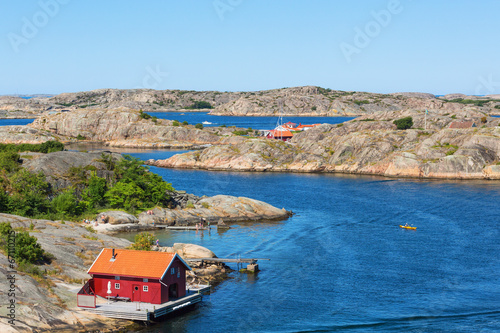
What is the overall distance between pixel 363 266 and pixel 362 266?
0.37 feet

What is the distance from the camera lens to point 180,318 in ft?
145

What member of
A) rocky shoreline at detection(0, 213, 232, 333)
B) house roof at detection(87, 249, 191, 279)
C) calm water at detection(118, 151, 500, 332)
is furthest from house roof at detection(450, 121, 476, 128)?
house roof at detection(87, 249, 191, 279)

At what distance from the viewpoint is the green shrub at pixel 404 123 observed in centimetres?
16988

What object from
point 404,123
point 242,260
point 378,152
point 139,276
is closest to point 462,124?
point 404,123

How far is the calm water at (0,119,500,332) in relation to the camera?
145 ft

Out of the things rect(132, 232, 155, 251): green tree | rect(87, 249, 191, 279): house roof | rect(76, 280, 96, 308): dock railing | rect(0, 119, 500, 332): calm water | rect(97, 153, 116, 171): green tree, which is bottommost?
rect(0, 119, 500, 332): calm water

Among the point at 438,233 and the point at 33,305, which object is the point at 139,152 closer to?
the point at 438,233

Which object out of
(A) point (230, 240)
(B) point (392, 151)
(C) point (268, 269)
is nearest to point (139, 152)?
(B) point (392, 151)

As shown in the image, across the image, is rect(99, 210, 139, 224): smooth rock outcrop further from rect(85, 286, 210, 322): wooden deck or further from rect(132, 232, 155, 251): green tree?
rect(85, 286, 210, 322): wooden deck

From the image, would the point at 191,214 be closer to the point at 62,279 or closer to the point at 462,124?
the point at 62,279

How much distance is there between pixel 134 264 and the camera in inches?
1750

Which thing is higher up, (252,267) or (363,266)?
(252,267)

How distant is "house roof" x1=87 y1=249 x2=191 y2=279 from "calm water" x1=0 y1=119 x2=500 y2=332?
4.55 meters

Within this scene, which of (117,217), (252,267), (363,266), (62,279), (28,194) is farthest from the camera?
(117,217)
